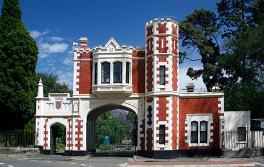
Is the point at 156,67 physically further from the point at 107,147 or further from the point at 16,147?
the point at 107,147

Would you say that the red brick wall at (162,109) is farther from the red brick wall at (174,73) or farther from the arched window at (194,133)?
the arched window at (194,133)

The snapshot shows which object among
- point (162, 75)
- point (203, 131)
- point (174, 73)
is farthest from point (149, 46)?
point (203, 131)

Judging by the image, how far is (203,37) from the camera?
57969mm

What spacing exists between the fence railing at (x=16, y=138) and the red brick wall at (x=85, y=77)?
6.59m

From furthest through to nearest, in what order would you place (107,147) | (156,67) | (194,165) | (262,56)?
(107,147)
(262,56)
(156,67)
(194,165)

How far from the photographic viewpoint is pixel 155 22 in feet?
131

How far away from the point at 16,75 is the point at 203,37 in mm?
23342

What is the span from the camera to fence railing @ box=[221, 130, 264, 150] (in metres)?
39.5

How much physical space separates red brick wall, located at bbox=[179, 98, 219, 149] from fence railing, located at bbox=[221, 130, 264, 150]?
0.74 meters

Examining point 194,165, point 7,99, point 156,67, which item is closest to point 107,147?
point 7,99

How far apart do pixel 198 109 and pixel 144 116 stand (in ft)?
14.8

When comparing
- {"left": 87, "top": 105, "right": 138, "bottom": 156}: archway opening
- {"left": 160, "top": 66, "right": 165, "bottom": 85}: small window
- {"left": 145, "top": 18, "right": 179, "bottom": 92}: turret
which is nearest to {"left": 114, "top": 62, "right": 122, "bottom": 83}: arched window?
{"left": 145, "top": 18, "right": 179, "bottom": 92}: turret

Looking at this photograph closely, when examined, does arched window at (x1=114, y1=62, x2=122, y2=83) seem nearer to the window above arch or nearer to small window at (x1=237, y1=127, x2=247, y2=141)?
the window above arch

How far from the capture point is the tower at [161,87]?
1534 inches
